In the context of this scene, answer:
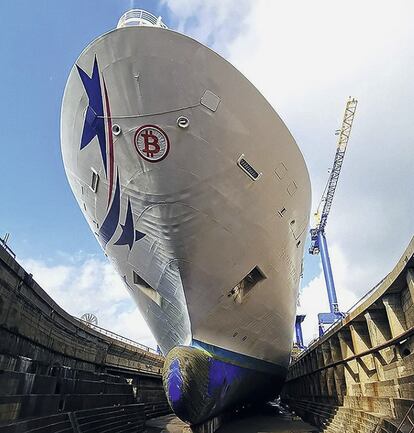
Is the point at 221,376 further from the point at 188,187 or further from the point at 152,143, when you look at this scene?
the point at 152,143

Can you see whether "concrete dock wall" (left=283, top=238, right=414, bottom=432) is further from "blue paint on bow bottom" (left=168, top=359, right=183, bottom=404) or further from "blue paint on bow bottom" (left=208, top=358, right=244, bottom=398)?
"blue paint on bow bottom" (left=168, top=359, right=183, bottom=404)

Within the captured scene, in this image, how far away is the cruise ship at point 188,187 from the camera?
591cm

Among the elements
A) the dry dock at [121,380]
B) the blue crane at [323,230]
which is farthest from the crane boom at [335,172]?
the dry dock at [121,380]

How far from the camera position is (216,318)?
7555mm

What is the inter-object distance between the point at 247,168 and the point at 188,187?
4.05ft

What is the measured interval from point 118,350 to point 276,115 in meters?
12.7

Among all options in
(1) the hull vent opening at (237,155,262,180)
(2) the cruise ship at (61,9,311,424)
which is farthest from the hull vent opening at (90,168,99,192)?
(1) the hull vent opening at (237,155,262,180)

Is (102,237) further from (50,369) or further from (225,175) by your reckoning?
(225,175)

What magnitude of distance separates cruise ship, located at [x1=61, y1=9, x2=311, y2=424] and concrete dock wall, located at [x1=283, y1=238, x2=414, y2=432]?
7.52 feet

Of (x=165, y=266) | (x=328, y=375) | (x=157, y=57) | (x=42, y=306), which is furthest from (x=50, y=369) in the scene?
(x=328, y=375)

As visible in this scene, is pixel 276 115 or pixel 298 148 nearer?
pixel 276 115

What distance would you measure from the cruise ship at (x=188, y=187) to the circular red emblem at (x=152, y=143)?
0.8 inches

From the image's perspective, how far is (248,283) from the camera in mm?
8039

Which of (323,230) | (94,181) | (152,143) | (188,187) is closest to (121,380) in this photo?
(94,181)
